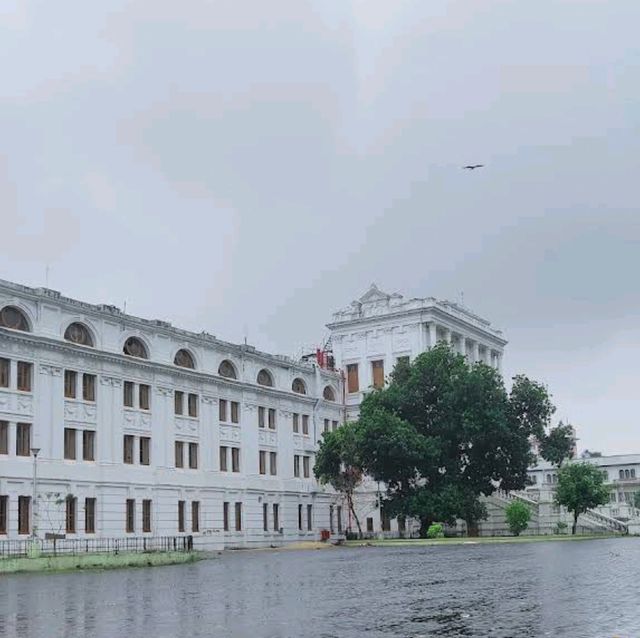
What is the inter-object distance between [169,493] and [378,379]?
2872cm

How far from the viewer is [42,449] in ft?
167

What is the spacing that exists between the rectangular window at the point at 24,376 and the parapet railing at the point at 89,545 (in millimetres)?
7963

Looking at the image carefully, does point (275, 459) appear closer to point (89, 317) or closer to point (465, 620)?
point (89, 317)

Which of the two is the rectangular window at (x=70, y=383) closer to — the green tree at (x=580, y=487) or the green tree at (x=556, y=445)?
the green tree at (x=556, y=445)

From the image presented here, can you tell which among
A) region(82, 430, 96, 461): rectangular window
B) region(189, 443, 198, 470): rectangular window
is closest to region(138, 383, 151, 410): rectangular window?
region(82, 430, 96, 461): rectangular window

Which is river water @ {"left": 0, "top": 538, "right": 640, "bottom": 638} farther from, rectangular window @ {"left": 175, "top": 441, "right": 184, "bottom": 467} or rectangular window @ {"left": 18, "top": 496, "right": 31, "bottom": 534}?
rectangular window @ {"left": 175, "top": 441, "right": 184, "bottom": 467}

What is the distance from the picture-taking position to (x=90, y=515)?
53.6m

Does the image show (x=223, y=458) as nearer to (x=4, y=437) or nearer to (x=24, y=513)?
(x=24, y=513)

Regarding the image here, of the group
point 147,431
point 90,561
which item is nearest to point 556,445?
point 147,431

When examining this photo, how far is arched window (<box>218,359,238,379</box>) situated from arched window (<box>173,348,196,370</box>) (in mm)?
3125

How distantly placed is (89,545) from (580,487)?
36.5 metres

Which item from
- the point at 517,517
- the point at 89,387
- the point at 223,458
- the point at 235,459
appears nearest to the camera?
the point at 89,387

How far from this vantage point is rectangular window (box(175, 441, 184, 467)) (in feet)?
204

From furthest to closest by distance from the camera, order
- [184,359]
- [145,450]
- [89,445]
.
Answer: [184,359], [145,450], [89,445]
